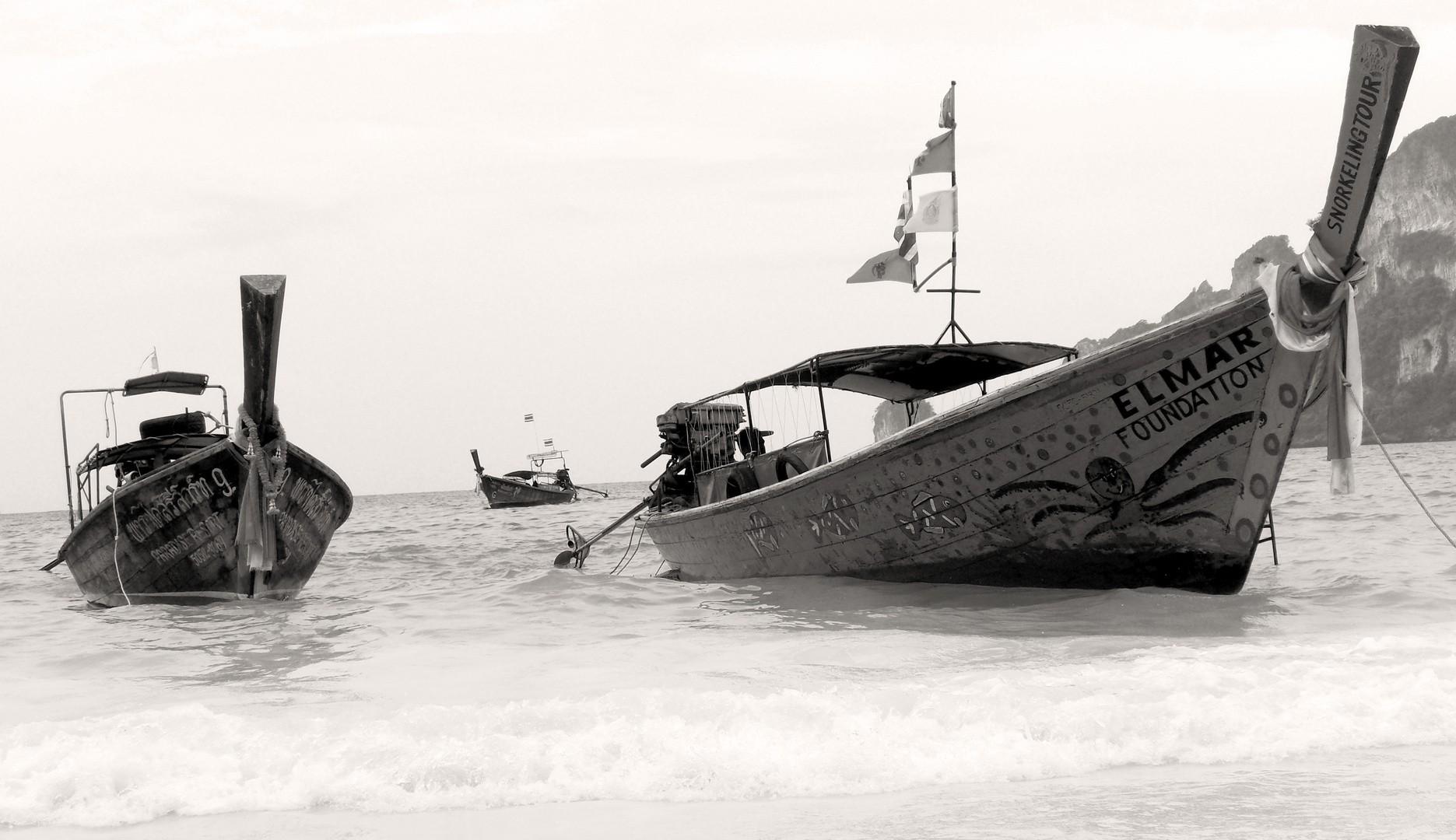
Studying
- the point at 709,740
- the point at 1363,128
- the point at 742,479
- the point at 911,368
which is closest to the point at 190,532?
the point at 742,479

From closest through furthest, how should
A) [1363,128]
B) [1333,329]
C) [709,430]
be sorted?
[1363,128], [1333,329], [709,430]

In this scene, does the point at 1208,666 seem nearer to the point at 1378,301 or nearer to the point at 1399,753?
the point at 1399,753

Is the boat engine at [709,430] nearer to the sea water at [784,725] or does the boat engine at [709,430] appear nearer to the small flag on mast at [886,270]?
the small flag on mast at [886,270]

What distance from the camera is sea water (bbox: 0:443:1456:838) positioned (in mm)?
3938

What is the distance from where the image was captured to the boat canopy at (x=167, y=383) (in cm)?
1148

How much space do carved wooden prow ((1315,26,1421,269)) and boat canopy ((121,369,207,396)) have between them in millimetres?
10110

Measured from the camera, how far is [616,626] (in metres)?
8.57

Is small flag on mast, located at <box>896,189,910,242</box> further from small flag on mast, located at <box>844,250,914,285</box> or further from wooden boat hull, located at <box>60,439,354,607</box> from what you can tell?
wooden boat hull, located at <box>60,439,354,607</box>

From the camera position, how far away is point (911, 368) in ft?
36.2

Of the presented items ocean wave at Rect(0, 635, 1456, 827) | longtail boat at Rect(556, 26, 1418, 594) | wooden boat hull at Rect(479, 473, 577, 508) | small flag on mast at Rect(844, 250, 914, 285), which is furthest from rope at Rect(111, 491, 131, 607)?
wooden boat hull at Rect(479, 473, 577, 508)

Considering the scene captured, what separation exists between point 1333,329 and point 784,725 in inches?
166

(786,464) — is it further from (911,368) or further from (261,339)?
(261,339)

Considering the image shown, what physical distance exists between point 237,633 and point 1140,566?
6.69m

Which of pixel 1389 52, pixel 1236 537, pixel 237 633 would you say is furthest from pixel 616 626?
pixel 1389 52
